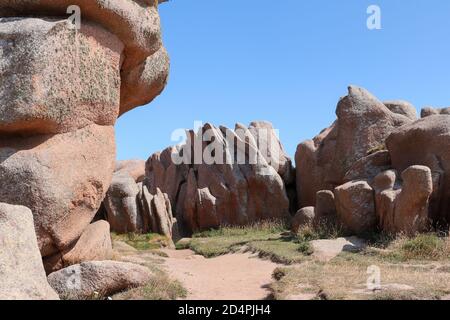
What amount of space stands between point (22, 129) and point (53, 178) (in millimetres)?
1104

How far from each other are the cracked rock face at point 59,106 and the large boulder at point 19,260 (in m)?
3.25

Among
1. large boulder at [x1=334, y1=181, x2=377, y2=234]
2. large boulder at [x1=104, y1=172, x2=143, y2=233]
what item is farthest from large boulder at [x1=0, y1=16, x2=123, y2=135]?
large boulder at [x1=104, y1=172, x2=143, y2=233]

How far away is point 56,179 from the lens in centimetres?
900

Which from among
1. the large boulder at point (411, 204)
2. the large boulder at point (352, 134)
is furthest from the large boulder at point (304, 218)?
the large boulder at point (411, 204)

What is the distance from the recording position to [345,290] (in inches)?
330

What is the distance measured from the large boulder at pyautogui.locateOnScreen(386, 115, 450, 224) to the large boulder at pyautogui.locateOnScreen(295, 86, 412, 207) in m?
2.12

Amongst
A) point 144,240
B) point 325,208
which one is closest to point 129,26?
point 325,208

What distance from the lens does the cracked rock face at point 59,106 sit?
8812mm

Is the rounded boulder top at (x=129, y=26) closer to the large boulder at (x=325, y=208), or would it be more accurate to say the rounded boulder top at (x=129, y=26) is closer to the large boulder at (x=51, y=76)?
the large boulder at (x=51, y=76)

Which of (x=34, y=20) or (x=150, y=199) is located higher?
(x=34, y=20)

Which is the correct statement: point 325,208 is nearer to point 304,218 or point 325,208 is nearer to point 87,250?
point 304,218
